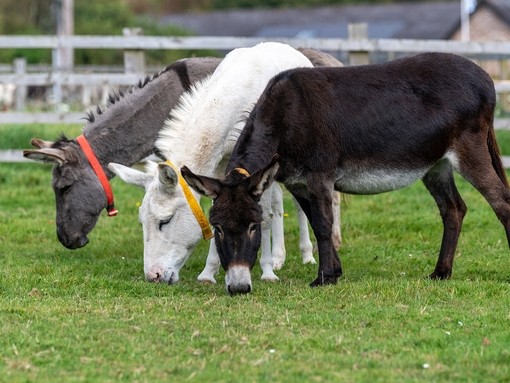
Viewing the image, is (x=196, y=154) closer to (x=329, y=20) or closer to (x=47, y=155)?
(x=47, y=155)

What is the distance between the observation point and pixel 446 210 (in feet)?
25.5

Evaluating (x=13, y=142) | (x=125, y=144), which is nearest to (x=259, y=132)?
(x=125, y=144)

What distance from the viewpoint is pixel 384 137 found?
7.24 metres

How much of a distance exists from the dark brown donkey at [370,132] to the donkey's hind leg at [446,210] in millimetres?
307

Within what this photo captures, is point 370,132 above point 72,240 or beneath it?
above

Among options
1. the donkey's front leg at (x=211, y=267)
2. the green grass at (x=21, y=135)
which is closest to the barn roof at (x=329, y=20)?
the green grass at (x=21, y=135)

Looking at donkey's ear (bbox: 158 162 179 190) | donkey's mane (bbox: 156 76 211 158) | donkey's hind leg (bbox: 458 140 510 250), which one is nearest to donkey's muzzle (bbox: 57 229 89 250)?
donkey's mane (bbox: 156 76 211 158)

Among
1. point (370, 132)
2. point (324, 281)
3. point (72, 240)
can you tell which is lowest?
point (72, 240)

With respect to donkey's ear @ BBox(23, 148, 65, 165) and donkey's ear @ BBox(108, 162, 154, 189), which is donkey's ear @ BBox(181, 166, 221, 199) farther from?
donkey's ear @ BBox(23, 148, 65, 165)

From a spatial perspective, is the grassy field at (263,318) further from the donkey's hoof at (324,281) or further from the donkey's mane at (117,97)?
the donkey's mane at (117,97)

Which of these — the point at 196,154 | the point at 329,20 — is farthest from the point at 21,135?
the point at 329,20

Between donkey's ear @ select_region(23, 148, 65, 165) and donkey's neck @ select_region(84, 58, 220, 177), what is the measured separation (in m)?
0.36

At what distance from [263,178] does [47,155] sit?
2.42 metres

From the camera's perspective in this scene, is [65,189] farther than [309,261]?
No
